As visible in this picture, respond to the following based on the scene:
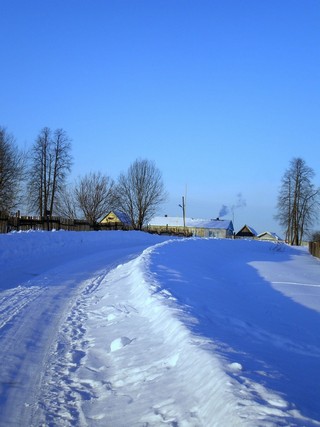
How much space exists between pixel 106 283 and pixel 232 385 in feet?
25.9

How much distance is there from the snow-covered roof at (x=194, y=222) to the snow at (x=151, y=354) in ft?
262

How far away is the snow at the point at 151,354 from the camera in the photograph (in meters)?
3.75

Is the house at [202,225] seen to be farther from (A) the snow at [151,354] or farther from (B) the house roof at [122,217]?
(A) the snow at [151,354]

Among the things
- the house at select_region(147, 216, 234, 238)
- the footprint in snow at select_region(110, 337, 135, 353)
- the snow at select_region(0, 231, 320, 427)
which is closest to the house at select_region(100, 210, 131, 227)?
the house at select_region(147, 216, 234, 238)

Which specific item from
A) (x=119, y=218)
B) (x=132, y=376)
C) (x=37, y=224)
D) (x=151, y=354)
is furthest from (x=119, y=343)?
(x=119, y=218)

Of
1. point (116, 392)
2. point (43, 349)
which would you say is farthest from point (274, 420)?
point (43, 349)

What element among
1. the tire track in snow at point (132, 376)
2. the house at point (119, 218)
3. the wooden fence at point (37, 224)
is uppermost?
the house at point (119, 218)

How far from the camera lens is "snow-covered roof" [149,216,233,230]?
91500mm

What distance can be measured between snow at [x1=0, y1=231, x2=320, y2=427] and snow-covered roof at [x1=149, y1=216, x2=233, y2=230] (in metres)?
79.9

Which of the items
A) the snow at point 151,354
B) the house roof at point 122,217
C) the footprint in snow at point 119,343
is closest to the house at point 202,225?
the house roof at point 122,217

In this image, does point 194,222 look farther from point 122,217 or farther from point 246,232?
point 122,217

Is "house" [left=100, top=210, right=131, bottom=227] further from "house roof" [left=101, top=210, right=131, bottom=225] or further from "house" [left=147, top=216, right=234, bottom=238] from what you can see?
"house" [left=147, top=216, right=234, bottom=238]

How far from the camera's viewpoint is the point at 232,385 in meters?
3.84

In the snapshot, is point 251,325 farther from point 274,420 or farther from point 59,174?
point 59,174
